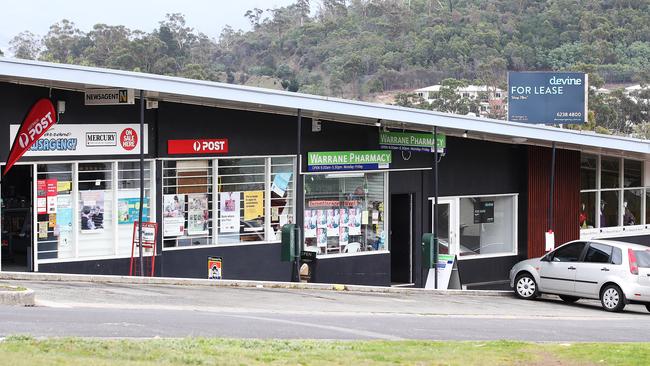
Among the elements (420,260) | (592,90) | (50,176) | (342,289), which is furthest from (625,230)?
(592,90)

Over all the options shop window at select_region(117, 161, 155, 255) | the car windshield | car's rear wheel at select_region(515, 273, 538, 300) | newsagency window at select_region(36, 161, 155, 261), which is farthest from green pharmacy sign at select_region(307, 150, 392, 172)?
the car windshield

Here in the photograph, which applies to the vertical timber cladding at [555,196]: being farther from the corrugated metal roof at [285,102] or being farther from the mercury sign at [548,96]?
the mercury sign at [548,96]

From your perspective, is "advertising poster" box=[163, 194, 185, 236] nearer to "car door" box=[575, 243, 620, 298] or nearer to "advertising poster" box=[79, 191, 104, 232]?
"advertising poster" box=[79, 191, 104, 232]

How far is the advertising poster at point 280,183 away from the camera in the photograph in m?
23.2

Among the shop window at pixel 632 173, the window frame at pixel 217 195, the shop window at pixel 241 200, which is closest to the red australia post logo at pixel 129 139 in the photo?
the window frame at pixel 217 195

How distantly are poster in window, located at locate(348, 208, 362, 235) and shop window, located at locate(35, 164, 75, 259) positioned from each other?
A: 7082mm

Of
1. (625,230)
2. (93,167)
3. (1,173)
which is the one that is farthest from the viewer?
(625,230)

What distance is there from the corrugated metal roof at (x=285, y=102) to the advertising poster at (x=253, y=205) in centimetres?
188

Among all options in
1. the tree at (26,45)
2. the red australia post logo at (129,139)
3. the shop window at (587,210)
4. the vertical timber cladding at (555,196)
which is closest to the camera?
the red australia post logo at (129,139)

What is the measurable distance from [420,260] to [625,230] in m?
8.17

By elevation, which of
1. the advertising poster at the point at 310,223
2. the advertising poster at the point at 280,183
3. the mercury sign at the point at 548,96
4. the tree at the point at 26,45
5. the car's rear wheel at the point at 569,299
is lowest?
the car's rear wheel at the point at 569,299

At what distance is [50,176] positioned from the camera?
1986cm

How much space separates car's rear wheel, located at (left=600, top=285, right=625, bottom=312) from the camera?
20.9 m

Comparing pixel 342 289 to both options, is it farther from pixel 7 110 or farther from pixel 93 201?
pixel 7 110
